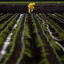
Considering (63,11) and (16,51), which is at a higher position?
(16,51)

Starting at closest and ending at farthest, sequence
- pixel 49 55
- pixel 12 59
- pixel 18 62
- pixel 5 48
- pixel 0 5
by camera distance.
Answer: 1. pixel 18 62
2. pixel 12 59
3. pixel 49 55
4. pixel 5 48
5. pixel 0 5

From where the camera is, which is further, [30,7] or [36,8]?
[36,8]

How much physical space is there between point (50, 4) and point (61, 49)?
24.9 meters

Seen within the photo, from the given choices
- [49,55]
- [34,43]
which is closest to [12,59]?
[49,55]

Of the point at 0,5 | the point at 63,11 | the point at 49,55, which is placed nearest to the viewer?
the point at 49,55

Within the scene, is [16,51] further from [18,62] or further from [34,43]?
[34,43]

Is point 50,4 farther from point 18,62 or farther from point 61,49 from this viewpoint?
point 18,62

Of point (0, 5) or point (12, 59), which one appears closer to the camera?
point (12, 59)

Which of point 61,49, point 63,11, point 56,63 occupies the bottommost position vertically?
point 63,11

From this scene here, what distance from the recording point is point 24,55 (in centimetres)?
752

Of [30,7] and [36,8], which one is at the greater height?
[30,7]

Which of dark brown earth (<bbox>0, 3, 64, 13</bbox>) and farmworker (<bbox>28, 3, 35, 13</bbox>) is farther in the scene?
dark brown earth (<bbox>0, 3, 64, 13</bbox>)

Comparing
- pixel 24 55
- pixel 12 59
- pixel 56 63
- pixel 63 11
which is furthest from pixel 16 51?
pixel 63 11

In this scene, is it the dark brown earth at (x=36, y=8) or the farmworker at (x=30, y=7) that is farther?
the dark brown earth at (x=36, y=8)
